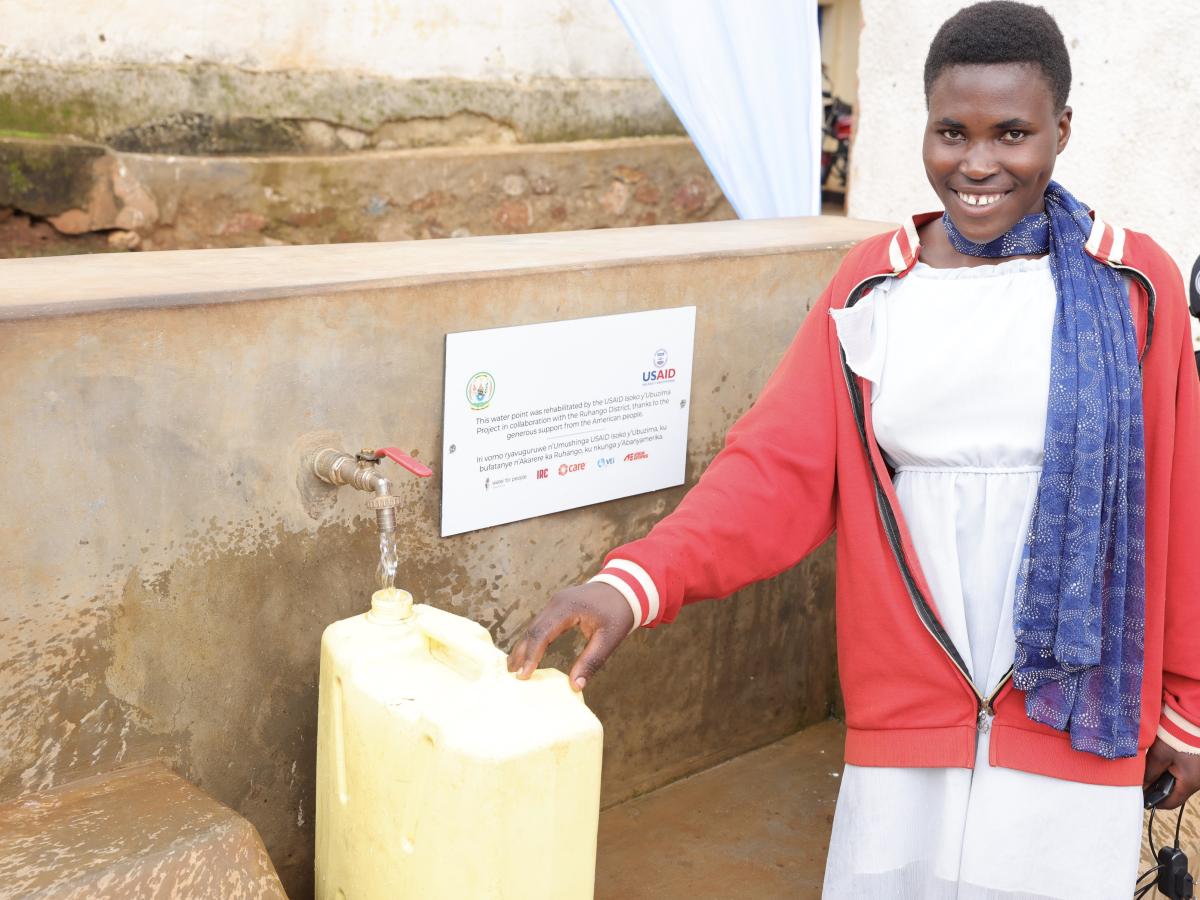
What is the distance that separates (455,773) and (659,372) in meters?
1.13

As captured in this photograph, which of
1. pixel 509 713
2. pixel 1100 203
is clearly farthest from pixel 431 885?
pixel 1100 203

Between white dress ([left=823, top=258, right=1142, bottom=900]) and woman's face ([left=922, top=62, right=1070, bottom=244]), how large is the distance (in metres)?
0.10

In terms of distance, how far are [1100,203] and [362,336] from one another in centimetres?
248

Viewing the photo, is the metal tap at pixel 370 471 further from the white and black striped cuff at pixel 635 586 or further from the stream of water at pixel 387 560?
the white and black striped cuff at pixel 635 586

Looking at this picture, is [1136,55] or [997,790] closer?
[997,790]

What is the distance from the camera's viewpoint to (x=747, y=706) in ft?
10.2

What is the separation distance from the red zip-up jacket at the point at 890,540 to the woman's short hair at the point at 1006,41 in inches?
9.2

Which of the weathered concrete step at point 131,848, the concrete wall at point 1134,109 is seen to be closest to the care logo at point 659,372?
the weathered concrete step at point 131,848

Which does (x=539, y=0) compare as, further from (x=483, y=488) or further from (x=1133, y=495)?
(x=1133, y=495)

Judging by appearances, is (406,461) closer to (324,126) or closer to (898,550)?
(898,550)

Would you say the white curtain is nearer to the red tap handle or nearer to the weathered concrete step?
the red tap handle

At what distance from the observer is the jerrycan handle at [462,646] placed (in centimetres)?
173

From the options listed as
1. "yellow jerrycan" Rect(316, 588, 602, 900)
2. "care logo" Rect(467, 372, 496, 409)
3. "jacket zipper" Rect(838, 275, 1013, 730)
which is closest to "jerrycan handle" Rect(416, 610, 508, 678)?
"yellow jerrycan" Rect(316, 588, 602, 900)

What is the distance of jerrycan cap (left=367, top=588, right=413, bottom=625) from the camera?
194cm
